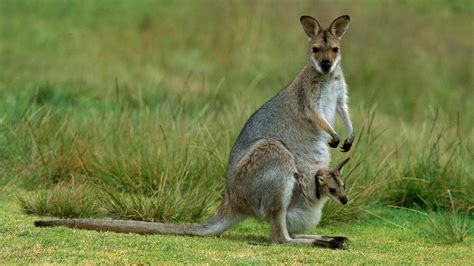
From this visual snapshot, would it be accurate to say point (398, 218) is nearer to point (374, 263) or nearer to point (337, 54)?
point (337, 54)

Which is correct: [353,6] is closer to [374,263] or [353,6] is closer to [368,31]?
[368,31]

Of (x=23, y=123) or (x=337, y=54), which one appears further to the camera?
(x=23, y=123)

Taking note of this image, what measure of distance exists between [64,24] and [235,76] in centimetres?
425

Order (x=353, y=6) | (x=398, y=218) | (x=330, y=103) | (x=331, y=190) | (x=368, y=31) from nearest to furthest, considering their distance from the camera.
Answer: (x=331, y=190) → (x=330, y=103) → (x=398, y=218) → (x=368, y=31) → (x=353, y=6)

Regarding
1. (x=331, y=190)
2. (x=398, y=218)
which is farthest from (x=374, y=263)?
(x=398, y=218)

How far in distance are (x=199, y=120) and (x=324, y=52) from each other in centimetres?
331

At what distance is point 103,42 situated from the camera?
18.7 m

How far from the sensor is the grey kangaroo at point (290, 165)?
7867mm

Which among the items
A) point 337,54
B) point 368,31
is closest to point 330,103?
point 337,54

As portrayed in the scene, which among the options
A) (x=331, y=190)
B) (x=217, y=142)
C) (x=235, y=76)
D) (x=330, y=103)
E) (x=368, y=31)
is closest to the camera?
(x=331, y=190)

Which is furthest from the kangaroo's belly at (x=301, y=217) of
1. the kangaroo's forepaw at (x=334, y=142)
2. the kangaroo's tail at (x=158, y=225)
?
the kangaroo's forepaw at (x=334, y=142)

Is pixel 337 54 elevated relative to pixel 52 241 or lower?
elevated

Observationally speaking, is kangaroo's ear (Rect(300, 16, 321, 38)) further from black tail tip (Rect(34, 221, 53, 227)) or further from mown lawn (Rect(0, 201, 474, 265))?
black tail tip (Rect(34, 221, 53, 227))

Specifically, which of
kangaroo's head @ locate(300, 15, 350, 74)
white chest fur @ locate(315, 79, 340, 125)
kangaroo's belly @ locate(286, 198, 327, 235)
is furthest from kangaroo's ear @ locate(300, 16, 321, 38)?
kangaroo's belly @ locate(286, 198, 327, 235)
